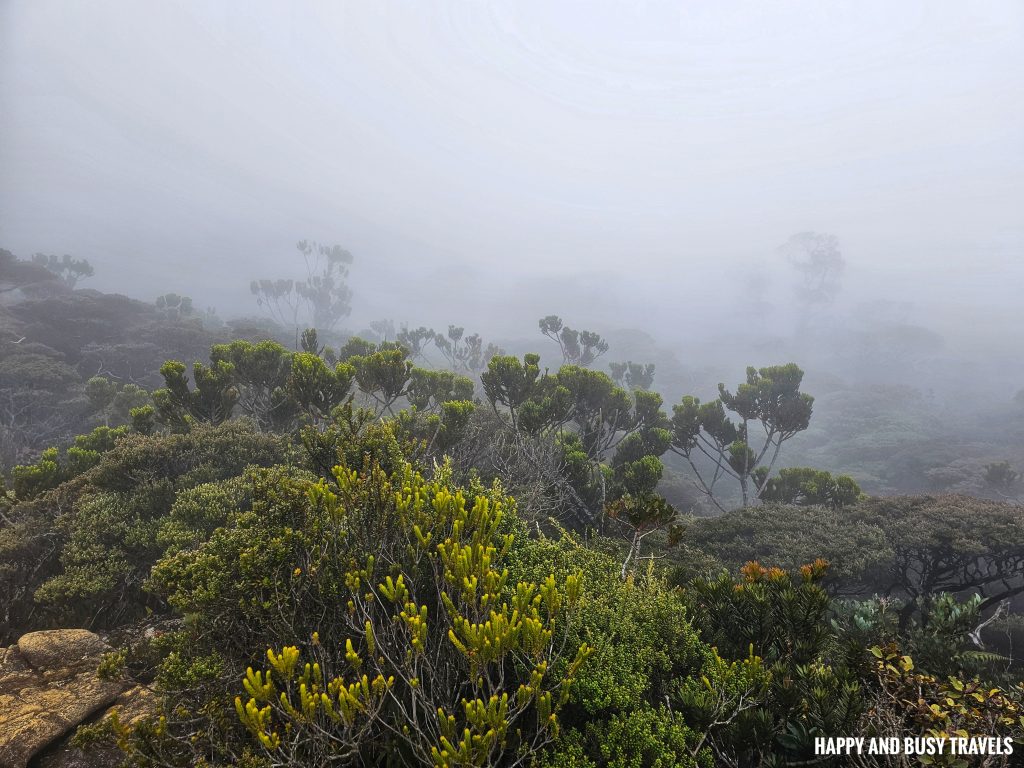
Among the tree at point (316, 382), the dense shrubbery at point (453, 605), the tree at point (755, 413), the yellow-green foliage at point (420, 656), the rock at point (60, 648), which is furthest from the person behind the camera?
the tree at point (755, 413)

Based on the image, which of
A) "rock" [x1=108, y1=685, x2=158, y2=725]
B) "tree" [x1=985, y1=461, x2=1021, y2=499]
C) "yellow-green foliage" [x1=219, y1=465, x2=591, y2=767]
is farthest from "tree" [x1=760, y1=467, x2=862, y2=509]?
"rock" [x1=108, y1=685, x2=158, y2=725]

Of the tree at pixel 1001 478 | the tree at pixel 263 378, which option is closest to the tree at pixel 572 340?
the tree at pixel 263 378

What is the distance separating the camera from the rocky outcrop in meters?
4.24

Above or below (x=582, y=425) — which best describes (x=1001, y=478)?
below

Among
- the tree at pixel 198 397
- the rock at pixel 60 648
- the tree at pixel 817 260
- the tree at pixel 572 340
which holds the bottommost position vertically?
the rock at pixel 60 648

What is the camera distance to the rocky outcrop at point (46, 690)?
4.24 m

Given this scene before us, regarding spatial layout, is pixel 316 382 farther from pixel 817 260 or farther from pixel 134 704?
pixel 817 260

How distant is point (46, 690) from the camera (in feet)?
15.9

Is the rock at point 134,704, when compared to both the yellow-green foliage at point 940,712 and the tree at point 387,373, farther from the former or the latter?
the tree at point 387,373

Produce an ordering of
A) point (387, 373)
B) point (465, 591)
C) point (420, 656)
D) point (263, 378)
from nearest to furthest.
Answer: point (465, 591)
point (420, 656)
point (387, 373)
point (263, 378)

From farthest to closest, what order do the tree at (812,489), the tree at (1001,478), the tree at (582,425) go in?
the tree at (1001,478) < the tree at (812,489) < the tree at (582,425)

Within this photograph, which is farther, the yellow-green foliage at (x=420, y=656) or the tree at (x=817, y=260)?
the tree at (x=817, y=260)

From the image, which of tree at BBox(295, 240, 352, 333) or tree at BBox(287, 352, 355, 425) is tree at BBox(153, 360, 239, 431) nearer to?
tree at BBox(287, 352, 355, 425)

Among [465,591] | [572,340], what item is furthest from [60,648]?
[572,340]
